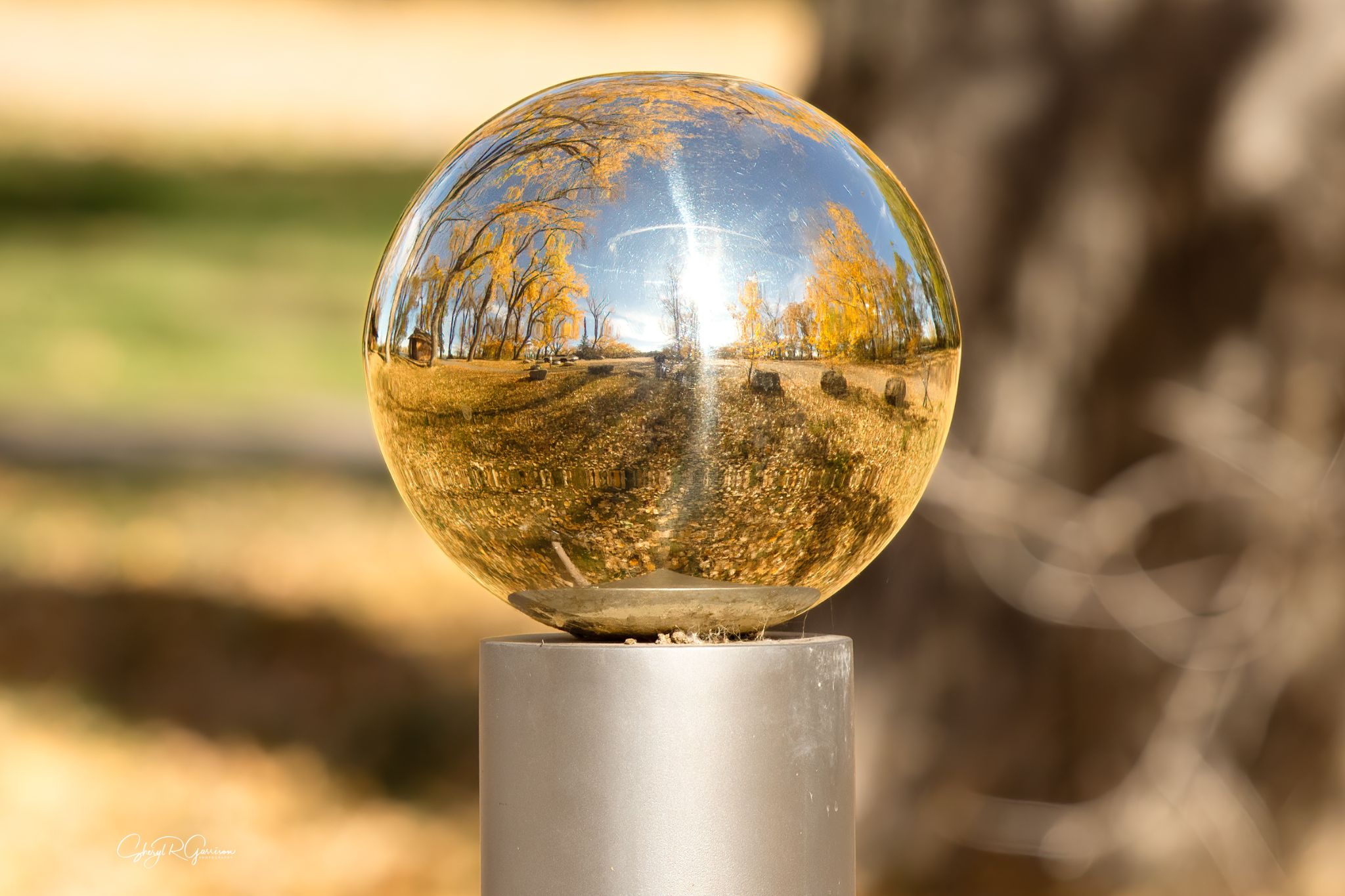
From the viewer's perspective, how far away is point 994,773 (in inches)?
181

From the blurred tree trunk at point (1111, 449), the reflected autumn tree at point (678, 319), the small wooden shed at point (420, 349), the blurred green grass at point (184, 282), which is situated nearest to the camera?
the reflected autumn tree at point (678, 319)

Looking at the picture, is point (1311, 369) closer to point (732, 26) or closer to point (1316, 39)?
point (1316, 39)

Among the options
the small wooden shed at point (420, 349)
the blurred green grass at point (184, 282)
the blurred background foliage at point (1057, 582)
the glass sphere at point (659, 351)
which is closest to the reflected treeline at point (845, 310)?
the glass sphere at point (659, 351)

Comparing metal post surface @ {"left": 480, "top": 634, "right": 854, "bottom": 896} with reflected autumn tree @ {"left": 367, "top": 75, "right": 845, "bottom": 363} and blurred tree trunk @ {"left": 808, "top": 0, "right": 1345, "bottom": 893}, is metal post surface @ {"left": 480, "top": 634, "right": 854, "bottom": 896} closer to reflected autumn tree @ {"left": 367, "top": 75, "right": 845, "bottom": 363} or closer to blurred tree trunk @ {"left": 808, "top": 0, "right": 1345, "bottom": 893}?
reflected autumn tree @ {"left": 367, "top": 75, "right": 845, "bottom": 363}

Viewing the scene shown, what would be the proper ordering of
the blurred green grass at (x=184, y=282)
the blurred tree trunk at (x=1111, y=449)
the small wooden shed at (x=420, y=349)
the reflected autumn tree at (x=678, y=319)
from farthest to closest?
the blurred green grass at (x=184, y=282)
the blurred tree trunk at (x=1111, y=449)
the small wooden shed at (x=420, y=349)
the reflected autumn tree at (x=678, y=319)

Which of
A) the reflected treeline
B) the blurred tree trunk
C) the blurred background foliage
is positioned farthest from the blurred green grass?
the reflected treeline

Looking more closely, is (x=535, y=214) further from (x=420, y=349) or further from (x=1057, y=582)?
(x=1057, y=582)

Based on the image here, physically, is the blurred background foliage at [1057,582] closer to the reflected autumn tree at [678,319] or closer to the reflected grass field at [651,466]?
the reflected grass field at [651,466]

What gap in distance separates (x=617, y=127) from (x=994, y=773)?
3141 mm

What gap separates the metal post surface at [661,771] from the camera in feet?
6.77

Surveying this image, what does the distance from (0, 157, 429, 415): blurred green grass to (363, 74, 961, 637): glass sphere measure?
11617 millimetres

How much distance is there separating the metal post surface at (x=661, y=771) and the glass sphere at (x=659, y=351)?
0.10 metres

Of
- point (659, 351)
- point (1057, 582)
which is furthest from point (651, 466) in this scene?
point (1057, 582)

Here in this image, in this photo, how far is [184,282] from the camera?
17.5m
